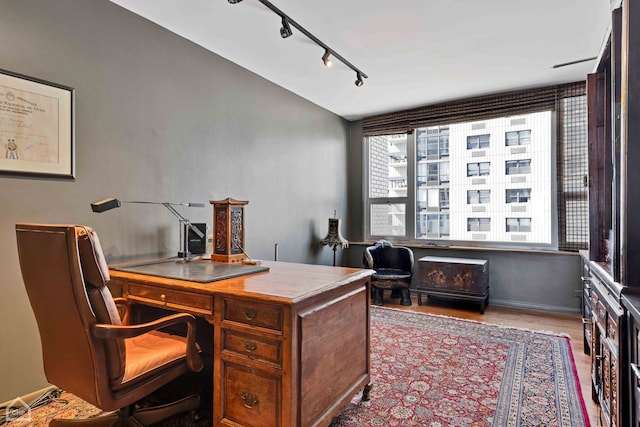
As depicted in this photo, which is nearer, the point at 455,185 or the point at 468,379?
the point at 468,379

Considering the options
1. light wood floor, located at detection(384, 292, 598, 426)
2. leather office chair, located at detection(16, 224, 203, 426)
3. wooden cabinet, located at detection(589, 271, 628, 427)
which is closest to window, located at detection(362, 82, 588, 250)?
light wood floor, located at detection(384, 292, 598, 426)

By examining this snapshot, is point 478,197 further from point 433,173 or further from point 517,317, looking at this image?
point 517,317

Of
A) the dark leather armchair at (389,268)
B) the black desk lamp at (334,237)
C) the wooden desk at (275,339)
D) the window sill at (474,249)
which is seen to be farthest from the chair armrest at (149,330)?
the window sill at (474,249)

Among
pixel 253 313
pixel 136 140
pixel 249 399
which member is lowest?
pixel 249 399

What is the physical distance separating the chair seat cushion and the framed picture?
114 cm

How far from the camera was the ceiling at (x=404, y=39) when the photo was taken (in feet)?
8.03

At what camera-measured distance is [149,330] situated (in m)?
1.46

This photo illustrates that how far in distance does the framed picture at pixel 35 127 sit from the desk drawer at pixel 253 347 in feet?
4.86

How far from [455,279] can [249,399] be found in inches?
124

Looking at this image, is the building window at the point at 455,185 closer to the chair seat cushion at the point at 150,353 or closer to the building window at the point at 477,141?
the building window at the point at 477,141

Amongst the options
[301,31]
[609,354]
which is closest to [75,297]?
[609,354]

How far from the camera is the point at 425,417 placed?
1.93m

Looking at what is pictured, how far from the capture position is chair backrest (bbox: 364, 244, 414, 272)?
14.6 feet

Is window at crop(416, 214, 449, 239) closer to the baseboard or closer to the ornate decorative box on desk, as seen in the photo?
the ornate decorative box on desk
